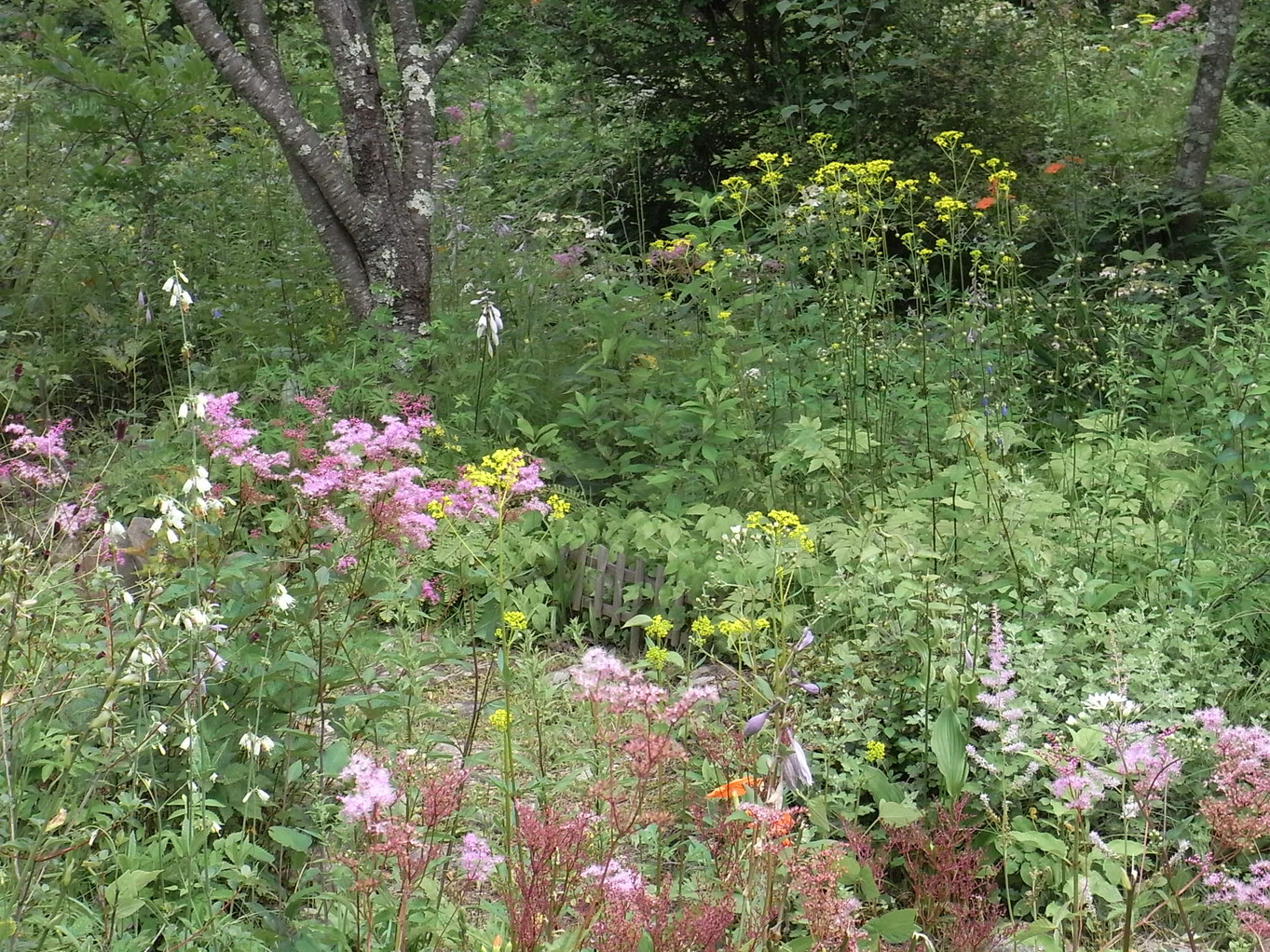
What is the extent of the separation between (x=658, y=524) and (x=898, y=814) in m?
1.83

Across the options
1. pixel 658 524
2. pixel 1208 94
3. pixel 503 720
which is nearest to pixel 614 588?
pixel 658 524

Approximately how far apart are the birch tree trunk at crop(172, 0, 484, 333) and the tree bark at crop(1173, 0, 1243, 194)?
13.5ft

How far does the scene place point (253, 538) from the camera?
13.3 feet

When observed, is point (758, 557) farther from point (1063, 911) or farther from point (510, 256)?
point (510, 256)

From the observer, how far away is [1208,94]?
6.81 meters

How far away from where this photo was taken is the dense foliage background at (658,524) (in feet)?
6.77

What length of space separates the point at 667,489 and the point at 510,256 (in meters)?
2.18

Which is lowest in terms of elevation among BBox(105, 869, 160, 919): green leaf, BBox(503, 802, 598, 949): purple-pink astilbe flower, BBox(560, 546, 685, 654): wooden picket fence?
BBox(560, 546, 685, 654): wooden picket fence

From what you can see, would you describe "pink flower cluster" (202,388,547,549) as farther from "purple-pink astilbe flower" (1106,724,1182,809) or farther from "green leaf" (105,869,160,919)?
"purple-pink astilbe flower" (1106,724,1182,809)

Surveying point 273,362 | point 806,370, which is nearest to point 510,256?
point 273,362

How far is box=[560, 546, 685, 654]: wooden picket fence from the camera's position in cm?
398

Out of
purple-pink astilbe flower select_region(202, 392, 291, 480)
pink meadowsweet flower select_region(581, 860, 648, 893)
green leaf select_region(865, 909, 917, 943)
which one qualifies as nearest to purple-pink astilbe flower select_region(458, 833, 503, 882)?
pink meadowsweet flower select_region(581, 860, 648, 893)

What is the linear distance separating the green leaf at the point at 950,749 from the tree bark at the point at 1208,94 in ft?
16.9

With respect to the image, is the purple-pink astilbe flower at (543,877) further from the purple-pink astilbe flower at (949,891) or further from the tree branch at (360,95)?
the tree branch at (360,95)
